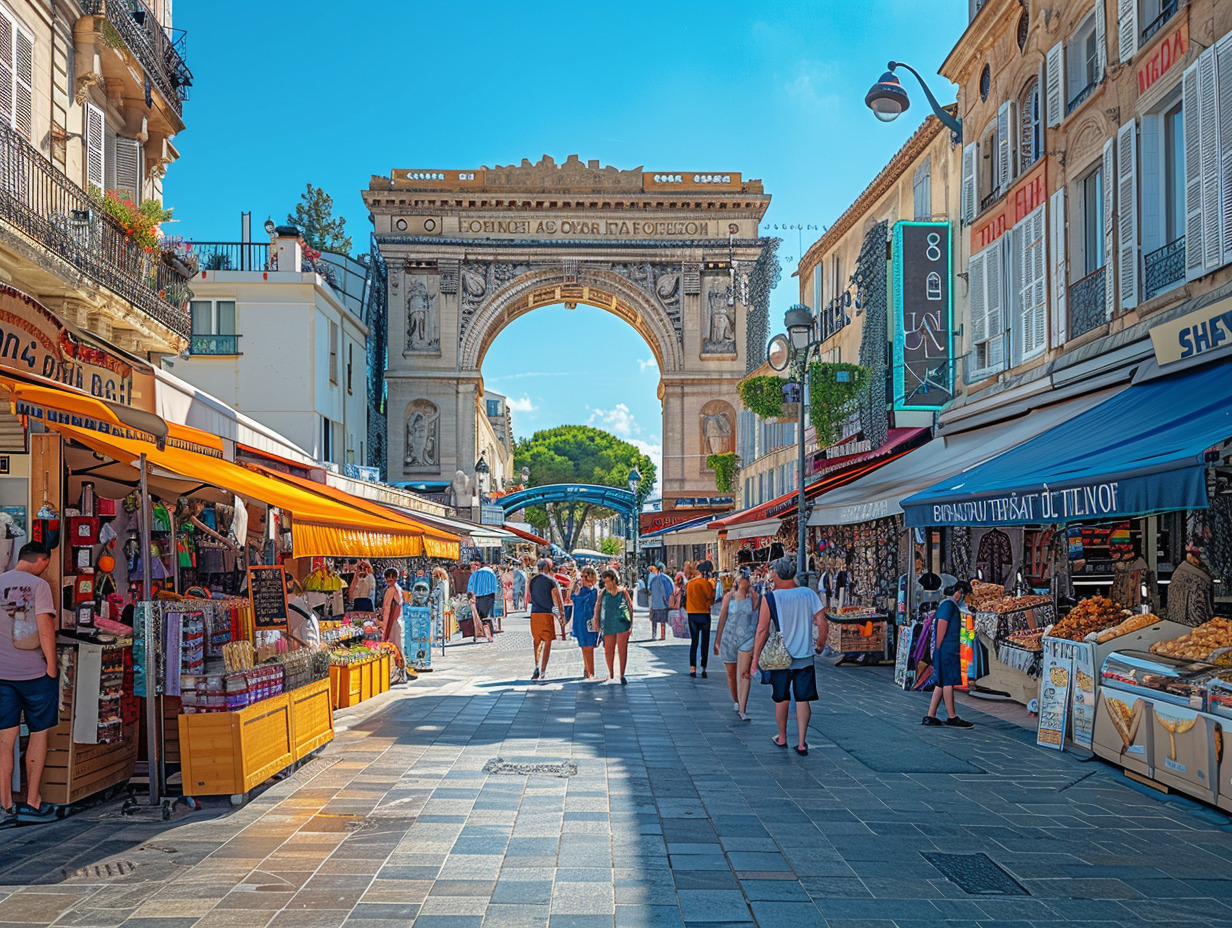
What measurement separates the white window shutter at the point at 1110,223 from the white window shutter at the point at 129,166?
1268 cm

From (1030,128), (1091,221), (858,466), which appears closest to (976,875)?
(1091,221)

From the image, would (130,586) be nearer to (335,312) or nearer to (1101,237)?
(1101,237)

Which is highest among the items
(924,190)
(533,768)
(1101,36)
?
(924,190)

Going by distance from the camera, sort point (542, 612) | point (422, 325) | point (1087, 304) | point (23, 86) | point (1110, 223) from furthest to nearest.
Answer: point (422, 325)
point (542, 612)
point (1087, 304)
point (1110, 223)
point (23, 86)

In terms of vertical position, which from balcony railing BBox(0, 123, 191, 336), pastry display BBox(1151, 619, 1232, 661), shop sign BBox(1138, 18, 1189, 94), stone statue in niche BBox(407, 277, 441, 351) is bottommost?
pastry display BBox(1151, 619, 1232, 661)

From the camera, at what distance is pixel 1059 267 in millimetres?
13258

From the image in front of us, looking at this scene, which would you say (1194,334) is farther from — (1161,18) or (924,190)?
(924,190)

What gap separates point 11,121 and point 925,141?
15153 millimetres

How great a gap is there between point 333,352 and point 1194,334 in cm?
2495

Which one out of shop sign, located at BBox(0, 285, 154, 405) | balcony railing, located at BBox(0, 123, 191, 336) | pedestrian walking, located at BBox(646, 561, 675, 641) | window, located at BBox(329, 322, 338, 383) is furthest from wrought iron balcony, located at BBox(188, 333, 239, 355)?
shop sign, located at BBox(0, 285, 154, 405)

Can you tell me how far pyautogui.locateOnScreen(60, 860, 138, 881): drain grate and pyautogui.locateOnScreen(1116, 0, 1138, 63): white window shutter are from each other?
12.0m

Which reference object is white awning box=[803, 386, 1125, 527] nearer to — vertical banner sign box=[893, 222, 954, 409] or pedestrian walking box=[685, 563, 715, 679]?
vertical banner sign box=[893, 222, 954, 409]

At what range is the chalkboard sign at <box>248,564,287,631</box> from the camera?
9008mm

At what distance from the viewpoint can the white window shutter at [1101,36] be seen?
12094 millimetres
